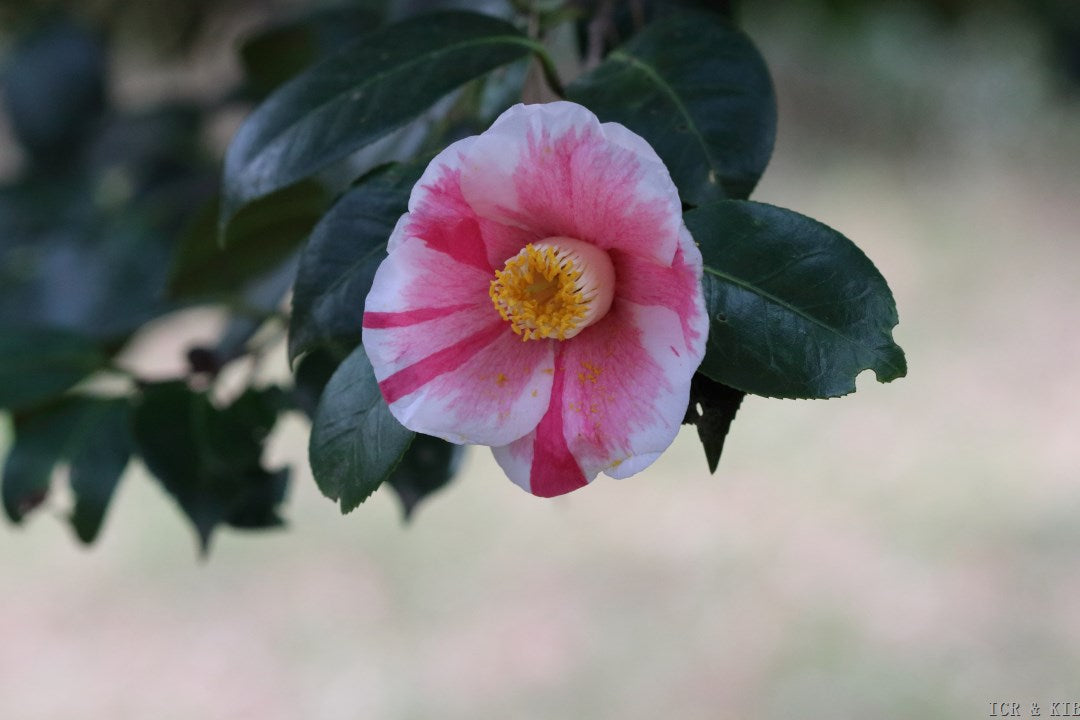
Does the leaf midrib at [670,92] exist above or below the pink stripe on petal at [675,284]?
above

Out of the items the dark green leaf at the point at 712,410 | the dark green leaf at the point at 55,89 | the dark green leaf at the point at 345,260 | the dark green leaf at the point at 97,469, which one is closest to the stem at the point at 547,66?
the dark green leaf at the point at 345,260

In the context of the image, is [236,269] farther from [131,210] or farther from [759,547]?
[759,547]

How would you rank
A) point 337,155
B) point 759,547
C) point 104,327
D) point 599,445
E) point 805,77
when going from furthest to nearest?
point 805,77 < point 759,547 < point 104,327 < point 337,155 < point 599,445

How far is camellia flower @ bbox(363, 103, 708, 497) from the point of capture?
1.78ft

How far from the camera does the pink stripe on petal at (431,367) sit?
569 millimetres

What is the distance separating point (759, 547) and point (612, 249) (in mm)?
2313

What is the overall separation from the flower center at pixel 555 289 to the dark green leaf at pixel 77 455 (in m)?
0.59

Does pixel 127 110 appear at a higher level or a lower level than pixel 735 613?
higher

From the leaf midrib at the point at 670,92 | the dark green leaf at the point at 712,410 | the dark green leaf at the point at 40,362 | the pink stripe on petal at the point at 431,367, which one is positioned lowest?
the dark green leaf at the point at 40,362

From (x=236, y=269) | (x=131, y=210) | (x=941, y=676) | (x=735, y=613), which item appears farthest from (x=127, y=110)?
(x=941, y=676)

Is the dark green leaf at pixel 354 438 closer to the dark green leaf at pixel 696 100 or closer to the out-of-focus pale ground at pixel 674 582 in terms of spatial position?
the dark green leaf at pixel 696 100

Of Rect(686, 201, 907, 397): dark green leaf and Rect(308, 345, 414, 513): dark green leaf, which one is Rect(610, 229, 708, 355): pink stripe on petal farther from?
Rect(308, 345, 414, 513): dark green leaf

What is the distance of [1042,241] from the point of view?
3939 mm

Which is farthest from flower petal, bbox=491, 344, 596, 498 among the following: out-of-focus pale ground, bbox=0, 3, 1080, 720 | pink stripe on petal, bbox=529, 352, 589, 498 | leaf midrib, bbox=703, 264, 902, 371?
out-of-focus pale ground, bbox=0, 3, 1080, 720
